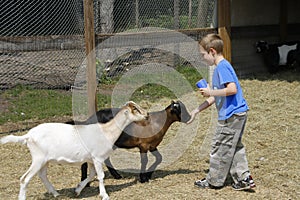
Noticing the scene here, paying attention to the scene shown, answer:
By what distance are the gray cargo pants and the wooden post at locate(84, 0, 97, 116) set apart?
2.20 m

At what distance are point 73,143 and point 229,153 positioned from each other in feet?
4.69

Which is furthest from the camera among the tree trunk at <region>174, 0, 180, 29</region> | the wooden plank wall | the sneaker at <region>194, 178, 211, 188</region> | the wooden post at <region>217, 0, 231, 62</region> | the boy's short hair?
the wooden plank wall

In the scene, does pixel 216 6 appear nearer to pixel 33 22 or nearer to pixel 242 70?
pixel 242 70

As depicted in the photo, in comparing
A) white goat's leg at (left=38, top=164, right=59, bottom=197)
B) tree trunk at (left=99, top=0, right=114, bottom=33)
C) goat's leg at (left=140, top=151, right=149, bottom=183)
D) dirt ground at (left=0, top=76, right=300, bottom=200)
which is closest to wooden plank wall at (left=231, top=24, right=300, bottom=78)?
tree trunk at (left=99, top=0, right=114, bottom=33)

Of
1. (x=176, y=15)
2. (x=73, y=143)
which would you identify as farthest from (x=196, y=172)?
(x=176, y=15)

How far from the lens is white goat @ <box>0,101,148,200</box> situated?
4293mm

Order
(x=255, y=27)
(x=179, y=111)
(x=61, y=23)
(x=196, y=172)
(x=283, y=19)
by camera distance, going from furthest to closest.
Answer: (x=283, y=19), (x=255, y=27), (x=61, y=23), (x=196, y=172), (x=179, y=111)

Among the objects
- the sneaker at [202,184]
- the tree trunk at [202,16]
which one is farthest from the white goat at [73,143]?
the tree trunk at [202,16]

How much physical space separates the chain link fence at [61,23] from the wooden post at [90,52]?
1.80 m

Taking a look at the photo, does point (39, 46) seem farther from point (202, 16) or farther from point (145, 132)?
point (145, 132)

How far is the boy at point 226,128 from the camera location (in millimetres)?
4617

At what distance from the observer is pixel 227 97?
15.2 feet

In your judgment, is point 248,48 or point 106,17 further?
point 248,48

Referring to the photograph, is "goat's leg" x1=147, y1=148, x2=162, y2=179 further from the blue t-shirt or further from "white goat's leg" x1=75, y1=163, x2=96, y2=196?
the blue t-shirt
